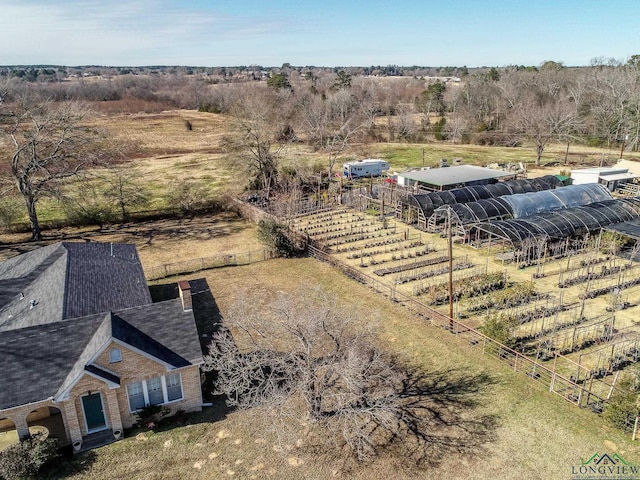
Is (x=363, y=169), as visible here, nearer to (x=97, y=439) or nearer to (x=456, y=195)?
(x=456, y=195)

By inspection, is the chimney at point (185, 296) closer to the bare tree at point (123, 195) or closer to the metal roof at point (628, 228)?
the bare tree at point (123, 195)

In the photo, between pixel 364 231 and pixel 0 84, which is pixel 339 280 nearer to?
pixel 364 231

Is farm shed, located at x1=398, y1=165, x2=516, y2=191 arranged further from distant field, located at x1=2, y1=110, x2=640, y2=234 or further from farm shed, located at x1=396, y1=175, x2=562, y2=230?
distant field, located at x1=2, y1=110, x2=640, y2=234

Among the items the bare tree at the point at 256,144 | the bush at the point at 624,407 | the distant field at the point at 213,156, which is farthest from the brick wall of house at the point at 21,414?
the bare tree at the point at 256,144

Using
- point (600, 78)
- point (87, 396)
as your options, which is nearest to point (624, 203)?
point (87, 396)

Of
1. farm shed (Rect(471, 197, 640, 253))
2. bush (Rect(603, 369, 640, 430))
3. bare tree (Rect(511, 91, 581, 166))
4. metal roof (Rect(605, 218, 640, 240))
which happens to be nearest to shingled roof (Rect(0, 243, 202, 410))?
bush (Rect(603, 369, 640, 430))

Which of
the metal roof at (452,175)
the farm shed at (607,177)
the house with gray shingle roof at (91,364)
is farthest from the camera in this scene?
the farm shed at (607,177)
